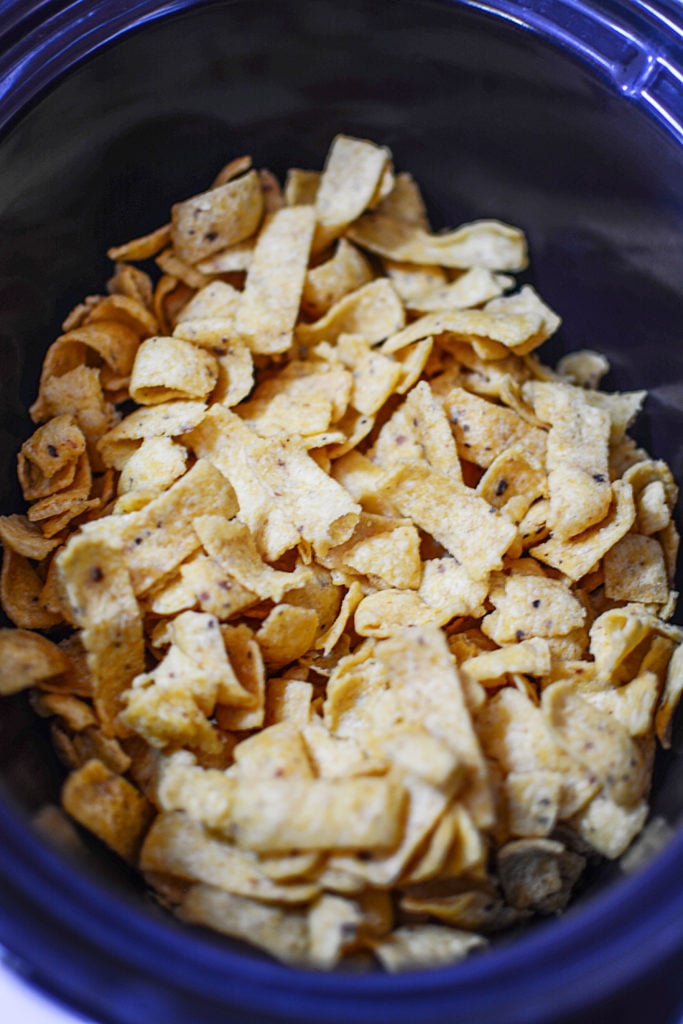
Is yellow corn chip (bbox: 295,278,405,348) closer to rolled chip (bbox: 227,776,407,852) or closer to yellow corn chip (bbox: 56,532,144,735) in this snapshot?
yellow corn chip (bbox: 56,532,144,735)

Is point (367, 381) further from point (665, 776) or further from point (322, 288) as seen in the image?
point (665, 776)

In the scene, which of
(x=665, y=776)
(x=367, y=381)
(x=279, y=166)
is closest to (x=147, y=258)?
(x=279, y=166)

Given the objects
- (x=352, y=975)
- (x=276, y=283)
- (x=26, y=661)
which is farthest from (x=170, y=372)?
(x=352, y=975)

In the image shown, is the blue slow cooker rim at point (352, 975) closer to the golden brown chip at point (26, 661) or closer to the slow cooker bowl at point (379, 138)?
the slow cooker bowl at point (379, 138)

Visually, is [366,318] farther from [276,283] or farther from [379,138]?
[379,138]

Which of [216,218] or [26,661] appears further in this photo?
[216,218]
